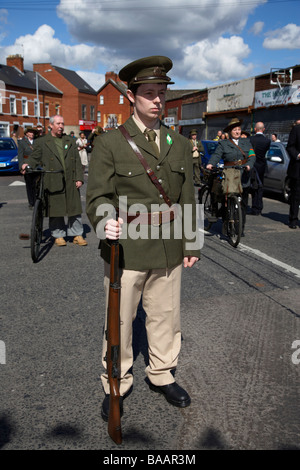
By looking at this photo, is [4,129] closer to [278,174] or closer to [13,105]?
[13,105]

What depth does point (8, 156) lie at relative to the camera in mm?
20531

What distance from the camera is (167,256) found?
2695 mm

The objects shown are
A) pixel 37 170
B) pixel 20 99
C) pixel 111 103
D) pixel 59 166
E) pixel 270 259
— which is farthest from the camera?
pixel 111 103

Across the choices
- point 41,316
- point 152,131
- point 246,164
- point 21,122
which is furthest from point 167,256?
point 21,122

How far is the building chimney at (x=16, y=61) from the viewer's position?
5594cm

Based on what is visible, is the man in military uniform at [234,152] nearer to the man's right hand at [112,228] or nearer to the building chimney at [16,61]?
the man's right hand at [112,228]

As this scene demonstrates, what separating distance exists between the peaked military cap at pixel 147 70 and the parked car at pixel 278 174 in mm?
10472

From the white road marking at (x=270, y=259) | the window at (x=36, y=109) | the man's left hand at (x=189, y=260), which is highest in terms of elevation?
the window at (x=36, y=109)

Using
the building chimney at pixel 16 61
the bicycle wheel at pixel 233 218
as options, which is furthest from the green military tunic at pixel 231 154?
the building chimney at pixel 16 61

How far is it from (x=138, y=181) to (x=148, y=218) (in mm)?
226

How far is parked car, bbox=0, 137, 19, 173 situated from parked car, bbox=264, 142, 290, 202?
39.9 ft

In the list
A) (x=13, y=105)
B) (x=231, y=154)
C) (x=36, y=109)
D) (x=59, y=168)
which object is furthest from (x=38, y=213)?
(x=36, y=109)
